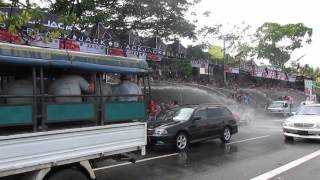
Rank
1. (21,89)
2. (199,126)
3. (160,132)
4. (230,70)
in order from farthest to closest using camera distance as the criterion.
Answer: (230,70) < (199,126) < (160,132) < (21,89)

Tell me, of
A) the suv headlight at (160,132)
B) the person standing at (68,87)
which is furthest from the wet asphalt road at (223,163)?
the person standing at (68,87)

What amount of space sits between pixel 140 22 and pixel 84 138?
19.7 m

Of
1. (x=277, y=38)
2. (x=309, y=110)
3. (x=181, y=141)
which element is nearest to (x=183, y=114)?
(x=181, y=141)

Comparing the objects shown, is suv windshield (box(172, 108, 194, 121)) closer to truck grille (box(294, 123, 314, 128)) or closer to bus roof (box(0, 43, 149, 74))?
truck grille (box(294, 123, 314, 128))

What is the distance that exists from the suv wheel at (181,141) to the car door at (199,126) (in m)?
0.30

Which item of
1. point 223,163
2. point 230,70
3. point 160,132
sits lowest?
point 223,163

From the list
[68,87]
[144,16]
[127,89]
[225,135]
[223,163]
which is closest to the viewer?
[68,87]

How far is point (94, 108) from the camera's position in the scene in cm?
631

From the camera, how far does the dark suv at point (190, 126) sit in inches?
500

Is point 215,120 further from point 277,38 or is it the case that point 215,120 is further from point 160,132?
point 277,38

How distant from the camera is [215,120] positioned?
1466 centimetres

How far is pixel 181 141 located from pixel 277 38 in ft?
134

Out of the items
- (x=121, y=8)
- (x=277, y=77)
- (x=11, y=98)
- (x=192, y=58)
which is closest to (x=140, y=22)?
(x=121, y=8)

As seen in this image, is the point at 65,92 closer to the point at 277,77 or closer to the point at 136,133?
the point at 136,133
